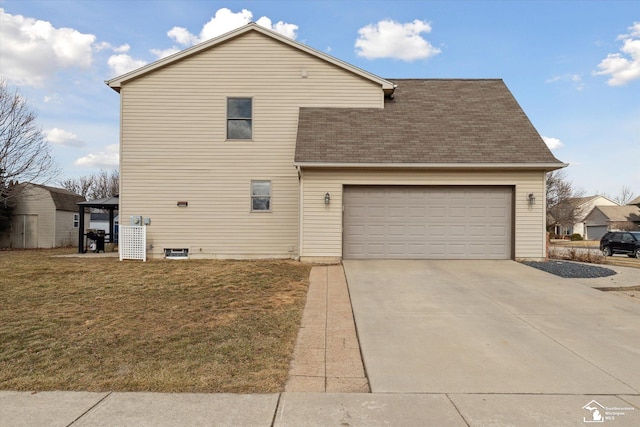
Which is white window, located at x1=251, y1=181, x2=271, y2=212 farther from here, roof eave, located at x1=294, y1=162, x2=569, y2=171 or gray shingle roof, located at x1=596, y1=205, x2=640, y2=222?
gray shingle roof, located at x1=596, y1=205, x2=640, y2=222

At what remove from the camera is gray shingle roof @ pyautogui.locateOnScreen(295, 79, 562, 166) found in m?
12.1

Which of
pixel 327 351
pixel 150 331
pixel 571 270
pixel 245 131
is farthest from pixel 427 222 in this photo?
pixel 150 331

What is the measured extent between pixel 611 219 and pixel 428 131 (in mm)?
48196

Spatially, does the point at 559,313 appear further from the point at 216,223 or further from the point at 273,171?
the point at 216,223

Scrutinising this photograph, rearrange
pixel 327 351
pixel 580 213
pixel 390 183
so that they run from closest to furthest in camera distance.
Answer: pixel 327 351, pixel 390 183, pixel 580 213

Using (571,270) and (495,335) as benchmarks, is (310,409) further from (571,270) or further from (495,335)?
(571,270)

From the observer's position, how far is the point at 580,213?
165ft

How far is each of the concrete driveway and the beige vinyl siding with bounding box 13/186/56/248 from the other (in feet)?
71.2

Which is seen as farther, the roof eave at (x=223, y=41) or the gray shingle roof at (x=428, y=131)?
the roof eave at (x=223, y=41)

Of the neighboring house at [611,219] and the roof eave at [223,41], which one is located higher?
the roof eave at [223,41]

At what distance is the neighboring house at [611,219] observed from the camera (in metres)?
47.4

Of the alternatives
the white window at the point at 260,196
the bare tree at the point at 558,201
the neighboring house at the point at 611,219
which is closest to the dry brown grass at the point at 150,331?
the white window at the point at 260,196

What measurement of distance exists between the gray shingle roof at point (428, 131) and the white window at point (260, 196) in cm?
205

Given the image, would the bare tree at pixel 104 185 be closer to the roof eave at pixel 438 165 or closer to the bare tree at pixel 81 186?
the bare tree at pixel 81 186
